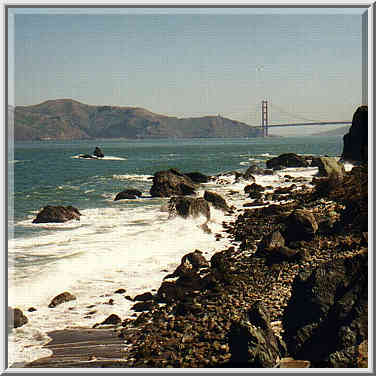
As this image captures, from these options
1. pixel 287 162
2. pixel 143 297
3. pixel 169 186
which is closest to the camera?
pixel 143 297

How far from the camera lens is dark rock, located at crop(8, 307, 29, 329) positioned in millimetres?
4698

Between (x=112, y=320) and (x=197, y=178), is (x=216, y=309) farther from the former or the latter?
(x=197, y=178)

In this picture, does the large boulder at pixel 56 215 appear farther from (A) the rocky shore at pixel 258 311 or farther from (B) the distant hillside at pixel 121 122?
(A) the rocky shore at pixel 258 311

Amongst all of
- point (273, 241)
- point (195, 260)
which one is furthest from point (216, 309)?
point (273, 241)

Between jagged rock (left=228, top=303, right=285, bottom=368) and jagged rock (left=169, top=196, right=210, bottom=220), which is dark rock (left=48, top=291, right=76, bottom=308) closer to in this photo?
jagged rock (left=228, top=303, right=285, bottom=368)

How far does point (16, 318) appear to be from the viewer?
16.5 feet

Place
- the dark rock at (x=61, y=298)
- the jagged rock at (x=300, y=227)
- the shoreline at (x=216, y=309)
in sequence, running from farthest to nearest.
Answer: the jagged rock at (x=300, y=227) < the dark rock at (x=61, y=298) < the shoreline at (x=216, y=309)

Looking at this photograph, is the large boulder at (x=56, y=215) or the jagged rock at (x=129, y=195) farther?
the jagged rock at (x=129, y=195)

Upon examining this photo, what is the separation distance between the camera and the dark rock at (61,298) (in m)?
5.73

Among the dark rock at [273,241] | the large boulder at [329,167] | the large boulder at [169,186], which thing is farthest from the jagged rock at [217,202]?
the large boulder at [329,167]

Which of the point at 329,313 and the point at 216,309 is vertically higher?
the point at 329,313

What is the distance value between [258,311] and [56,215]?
7041mm

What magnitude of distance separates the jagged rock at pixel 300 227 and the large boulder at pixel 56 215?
5.66 meters

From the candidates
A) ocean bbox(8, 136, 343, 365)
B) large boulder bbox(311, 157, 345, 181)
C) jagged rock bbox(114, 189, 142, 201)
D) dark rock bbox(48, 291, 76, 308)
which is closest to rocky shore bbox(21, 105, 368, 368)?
ocean bbox(8, 136, 343, 365)
